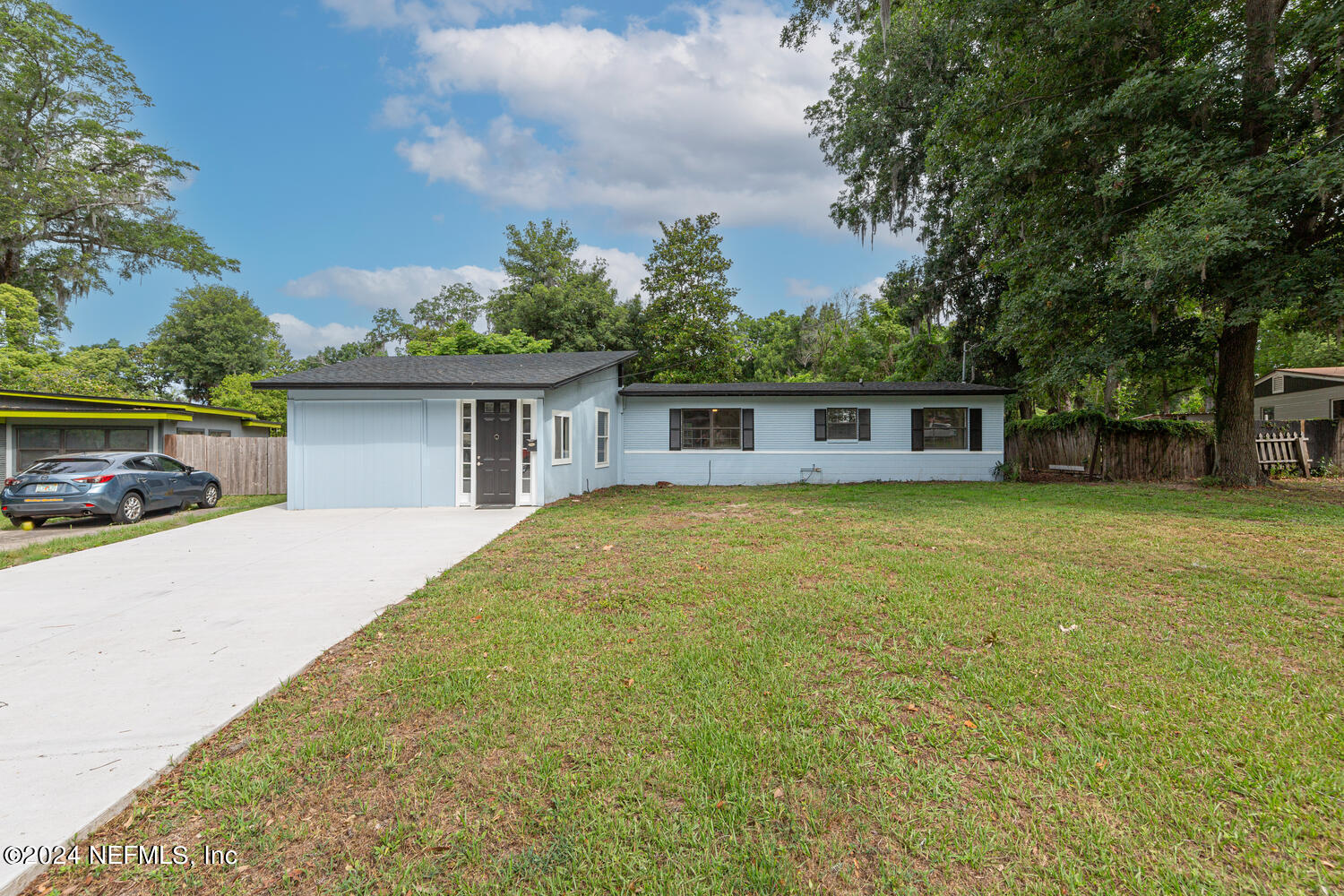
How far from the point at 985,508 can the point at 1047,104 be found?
9.62 meters

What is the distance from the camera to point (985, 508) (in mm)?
9438

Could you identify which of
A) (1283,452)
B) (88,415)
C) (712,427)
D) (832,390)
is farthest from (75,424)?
(1283,452)

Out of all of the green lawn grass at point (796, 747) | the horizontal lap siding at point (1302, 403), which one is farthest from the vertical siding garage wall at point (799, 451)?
the horizontal lap siding at point (1302, 403)

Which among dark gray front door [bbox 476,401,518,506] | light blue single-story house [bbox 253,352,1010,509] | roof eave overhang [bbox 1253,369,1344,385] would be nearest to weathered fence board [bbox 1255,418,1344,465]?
roof eave overhang [bbox 1253,369,1344,385]

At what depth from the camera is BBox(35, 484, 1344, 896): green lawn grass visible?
5.88 ft

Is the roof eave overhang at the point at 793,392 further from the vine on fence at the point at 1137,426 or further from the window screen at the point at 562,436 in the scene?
the window screen at the point at 562,436

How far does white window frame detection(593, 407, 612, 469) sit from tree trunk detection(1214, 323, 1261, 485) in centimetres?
1419

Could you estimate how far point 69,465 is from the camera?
9062mm

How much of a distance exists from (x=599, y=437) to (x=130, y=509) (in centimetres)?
896

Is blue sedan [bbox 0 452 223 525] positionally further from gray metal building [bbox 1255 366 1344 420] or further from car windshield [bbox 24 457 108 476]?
gray metal building [bbox 1255 366 1344 420]

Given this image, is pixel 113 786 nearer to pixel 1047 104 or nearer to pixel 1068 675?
pixel 1068 675

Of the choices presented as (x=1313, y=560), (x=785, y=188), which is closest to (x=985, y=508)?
(x=1313, y=560)

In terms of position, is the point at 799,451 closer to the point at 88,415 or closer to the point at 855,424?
the point at 855,424

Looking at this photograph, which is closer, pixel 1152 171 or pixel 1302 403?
pixel 1152 171
